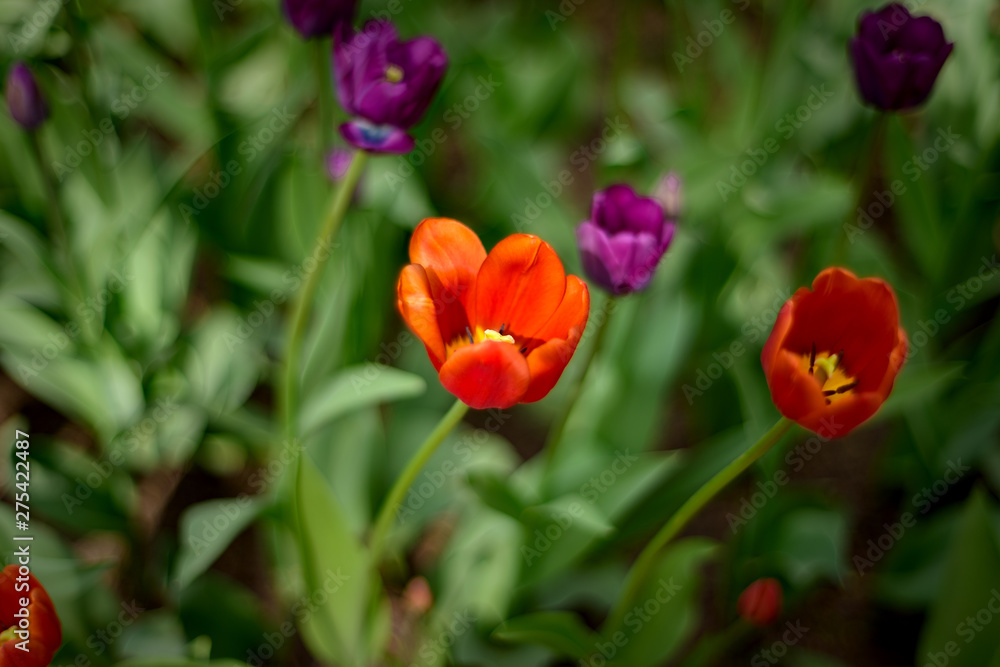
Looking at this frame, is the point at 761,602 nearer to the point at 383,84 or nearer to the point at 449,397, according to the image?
the point at 449,397

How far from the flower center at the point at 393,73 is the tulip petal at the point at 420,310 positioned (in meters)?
0.34

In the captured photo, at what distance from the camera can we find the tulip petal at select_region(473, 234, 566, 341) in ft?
2.43

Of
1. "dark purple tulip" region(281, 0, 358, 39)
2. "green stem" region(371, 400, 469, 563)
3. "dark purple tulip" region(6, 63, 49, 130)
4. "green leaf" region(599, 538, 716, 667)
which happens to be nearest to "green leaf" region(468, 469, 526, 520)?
"green stem" region(371, 400, 469, 563)

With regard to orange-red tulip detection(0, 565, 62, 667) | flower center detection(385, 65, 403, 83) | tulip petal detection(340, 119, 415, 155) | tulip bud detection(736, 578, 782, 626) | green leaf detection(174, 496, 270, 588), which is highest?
flower center detection(385, 65, 403, 83)

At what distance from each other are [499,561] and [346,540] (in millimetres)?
263

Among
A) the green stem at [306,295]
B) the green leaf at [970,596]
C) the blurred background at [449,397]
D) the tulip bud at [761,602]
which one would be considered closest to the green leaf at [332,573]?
the blurred background at [449,397]

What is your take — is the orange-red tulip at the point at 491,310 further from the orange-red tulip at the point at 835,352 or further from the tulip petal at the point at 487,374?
the orange-red tulip at the point at 835,352

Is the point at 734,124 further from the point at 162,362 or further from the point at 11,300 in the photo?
the point at 11,300

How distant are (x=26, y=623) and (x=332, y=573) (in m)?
0.39

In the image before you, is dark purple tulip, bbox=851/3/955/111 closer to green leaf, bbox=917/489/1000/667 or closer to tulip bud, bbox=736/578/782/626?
green leaf, bbox=917/489/1000/667

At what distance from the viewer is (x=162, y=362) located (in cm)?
120

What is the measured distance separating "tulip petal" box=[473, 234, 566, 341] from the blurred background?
21 centimetres

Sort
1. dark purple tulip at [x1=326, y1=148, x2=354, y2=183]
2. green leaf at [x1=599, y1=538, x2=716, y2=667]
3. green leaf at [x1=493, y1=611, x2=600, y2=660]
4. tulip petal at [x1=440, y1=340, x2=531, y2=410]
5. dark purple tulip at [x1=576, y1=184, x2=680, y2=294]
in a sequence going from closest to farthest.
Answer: tulip petal at [x1=440, y1=340, x2=531, y2=410] → dark purple tulip at [x1=576, y1=184, x2=680, y2=294] → green leaf at [x1=493, y1=611, x2=600, y2=660] → green leaf at [x1=599, y1=538, x2=716, y2=667] → dark purple tulip at [x1=326, y1=148, x2=354, y2=183]

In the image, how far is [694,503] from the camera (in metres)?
0.87
